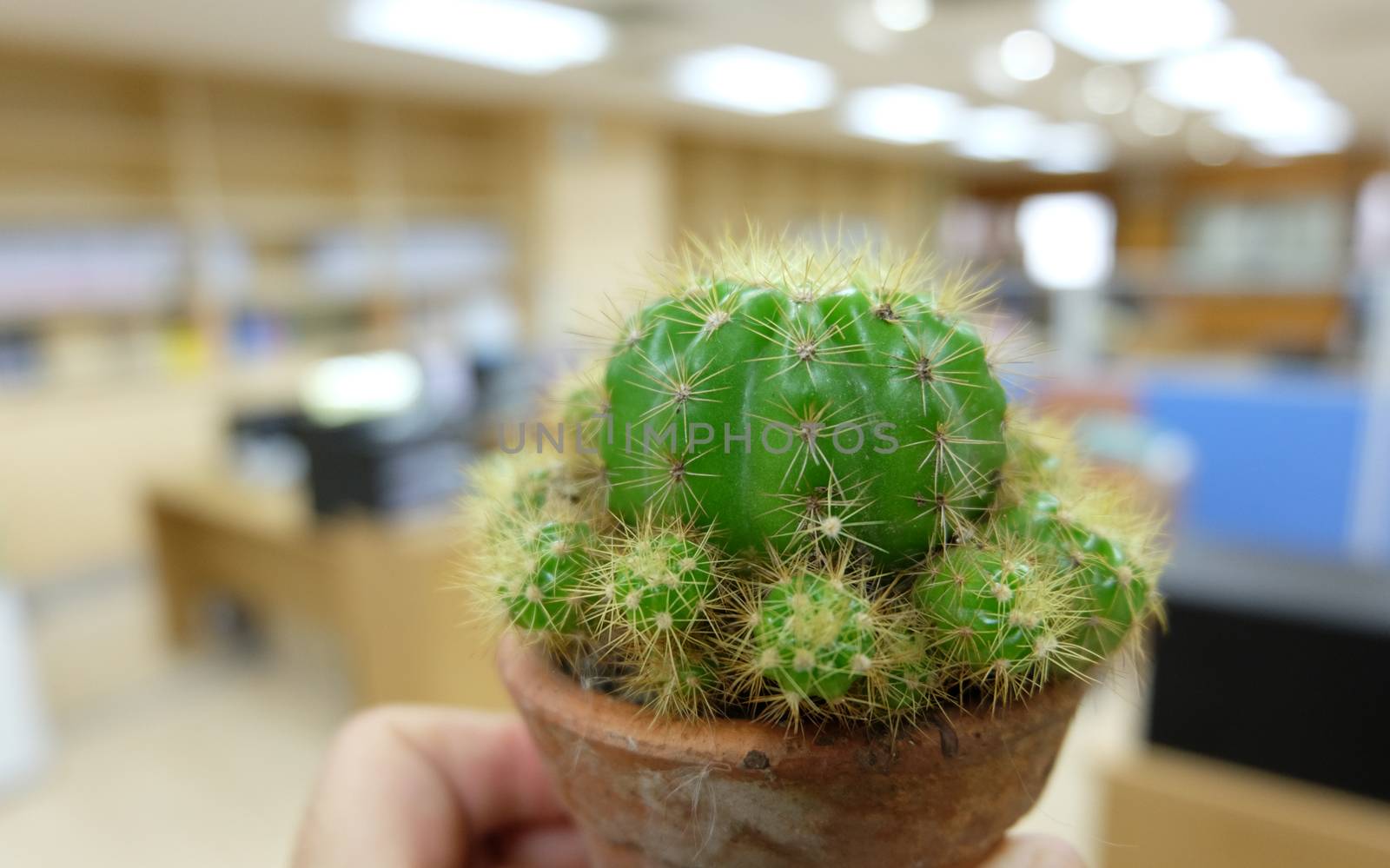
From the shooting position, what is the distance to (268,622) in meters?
3.70

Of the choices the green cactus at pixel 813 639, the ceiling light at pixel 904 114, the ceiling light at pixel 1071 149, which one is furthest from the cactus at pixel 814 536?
the ceiling light at pixel 1071 149

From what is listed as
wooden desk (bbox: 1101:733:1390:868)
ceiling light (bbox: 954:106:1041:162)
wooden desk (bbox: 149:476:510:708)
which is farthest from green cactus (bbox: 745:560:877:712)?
ceiling light (bbox: 954:106:1041:162)

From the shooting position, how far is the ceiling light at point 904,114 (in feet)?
20.8

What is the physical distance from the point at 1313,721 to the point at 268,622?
A: 12.0 feet

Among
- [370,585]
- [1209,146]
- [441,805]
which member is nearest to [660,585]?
[441,805]

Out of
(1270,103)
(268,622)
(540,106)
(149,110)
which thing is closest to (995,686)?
(268,622)

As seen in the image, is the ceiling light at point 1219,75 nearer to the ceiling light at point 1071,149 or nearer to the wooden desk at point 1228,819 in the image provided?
the ceiling light at point 1071,149

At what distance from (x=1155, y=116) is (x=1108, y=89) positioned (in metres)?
1.77

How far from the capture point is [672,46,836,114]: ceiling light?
509 cm

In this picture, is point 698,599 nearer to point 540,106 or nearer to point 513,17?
point 513,17

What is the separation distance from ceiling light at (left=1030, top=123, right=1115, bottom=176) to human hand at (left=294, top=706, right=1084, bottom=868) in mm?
8673

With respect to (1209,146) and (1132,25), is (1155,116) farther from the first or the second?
(1132,25)

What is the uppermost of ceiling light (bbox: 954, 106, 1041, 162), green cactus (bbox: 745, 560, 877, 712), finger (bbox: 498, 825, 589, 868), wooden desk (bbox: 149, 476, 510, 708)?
ceiling light (bbox: 954, 106, 1041, 162)

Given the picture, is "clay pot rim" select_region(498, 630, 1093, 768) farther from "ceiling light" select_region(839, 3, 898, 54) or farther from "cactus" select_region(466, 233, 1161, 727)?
"ceiling light" select_region(839, 3, 898, 54)
